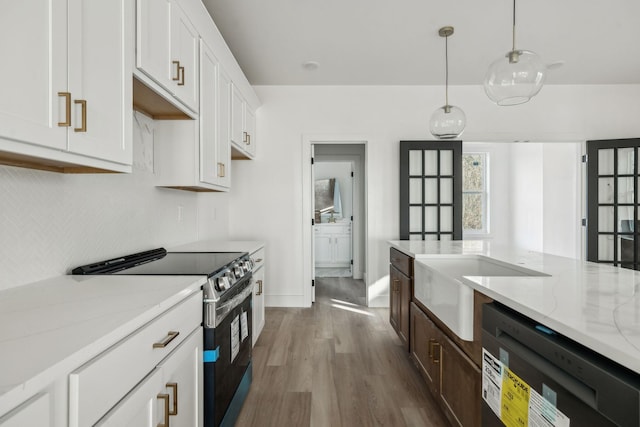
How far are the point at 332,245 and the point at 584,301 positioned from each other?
5.64 meters

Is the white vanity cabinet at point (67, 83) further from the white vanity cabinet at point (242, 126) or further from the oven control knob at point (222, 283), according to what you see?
the white vanity cabinet at point (242, 126)

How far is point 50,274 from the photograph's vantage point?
134cm

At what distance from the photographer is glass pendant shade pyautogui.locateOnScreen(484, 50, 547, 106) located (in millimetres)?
1639

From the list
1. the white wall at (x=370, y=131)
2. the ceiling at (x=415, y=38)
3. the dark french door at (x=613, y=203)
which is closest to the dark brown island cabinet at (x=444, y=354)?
the white wall at (x=370, y=131)

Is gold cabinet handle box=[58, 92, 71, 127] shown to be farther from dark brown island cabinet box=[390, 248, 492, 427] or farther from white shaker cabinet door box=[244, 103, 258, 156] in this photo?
white shaker cabinet door box=[244, 103, 258, 156]

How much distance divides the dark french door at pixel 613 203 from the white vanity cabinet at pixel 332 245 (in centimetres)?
387

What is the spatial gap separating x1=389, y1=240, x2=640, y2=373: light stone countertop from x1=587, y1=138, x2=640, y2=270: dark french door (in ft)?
9.94

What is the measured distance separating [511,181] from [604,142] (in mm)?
1777

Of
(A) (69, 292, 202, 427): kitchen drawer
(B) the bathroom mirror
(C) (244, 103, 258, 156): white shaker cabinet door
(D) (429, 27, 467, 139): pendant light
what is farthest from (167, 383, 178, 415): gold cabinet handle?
(B) the bathroom mirror

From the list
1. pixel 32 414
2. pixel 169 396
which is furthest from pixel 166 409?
pixel 32 414

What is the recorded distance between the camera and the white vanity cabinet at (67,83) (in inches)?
33.2

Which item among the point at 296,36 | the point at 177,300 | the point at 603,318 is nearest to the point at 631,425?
the point at 603,318

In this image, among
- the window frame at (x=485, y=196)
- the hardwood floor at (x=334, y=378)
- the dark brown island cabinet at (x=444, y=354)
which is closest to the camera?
the dark brown island cabinet at (x=444, y=354)

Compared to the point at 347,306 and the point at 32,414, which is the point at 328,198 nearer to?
the point at 347,306
